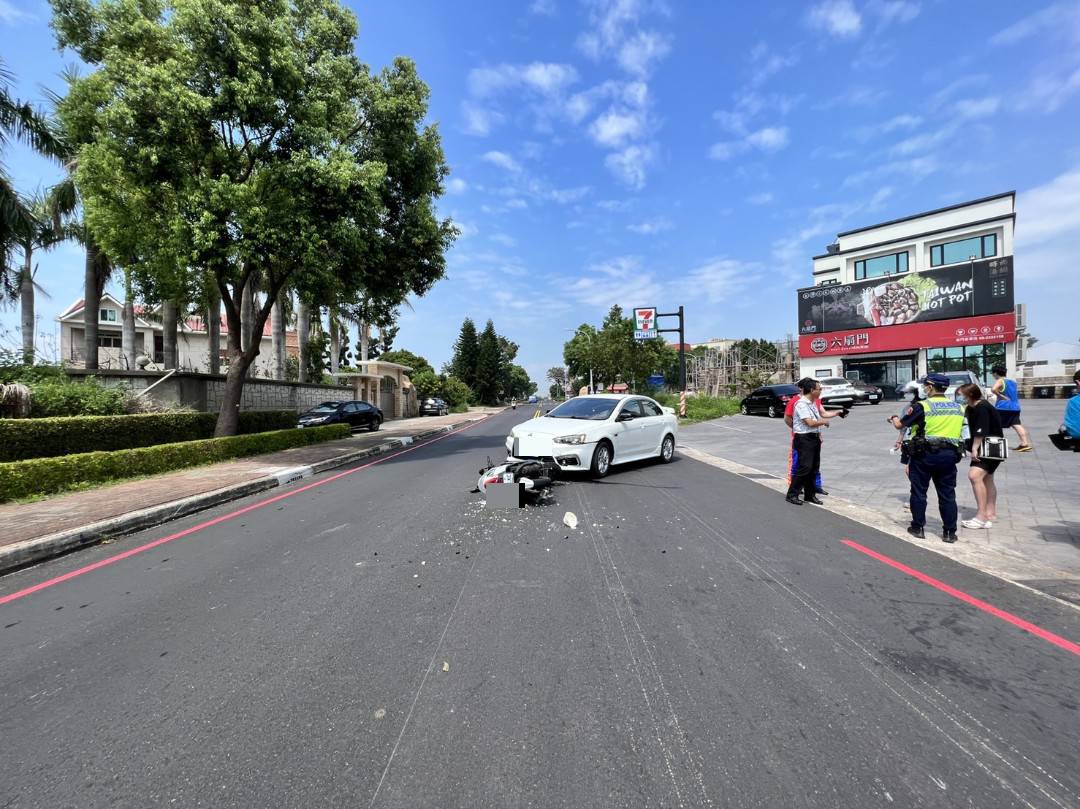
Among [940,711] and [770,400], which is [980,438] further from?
[770,400]

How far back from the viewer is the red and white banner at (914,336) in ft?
99.1

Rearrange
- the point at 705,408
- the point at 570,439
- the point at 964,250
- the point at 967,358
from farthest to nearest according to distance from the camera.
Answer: the point at 964,250, the point at 967,358, the point at 705,408, the point at 570,439

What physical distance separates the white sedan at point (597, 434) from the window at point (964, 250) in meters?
33.4

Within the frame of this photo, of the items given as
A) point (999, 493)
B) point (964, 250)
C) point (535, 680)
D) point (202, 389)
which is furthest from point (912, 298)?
point (535, 680)

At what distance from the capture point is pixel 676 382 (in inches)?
Answer: 2092

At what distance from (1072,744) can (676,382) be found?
52.4m

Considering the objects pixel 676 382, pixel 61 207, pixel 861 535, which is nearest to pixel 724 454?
pixel 861 535

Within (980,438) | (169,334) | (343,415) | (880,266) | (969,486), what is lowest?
(969,486)

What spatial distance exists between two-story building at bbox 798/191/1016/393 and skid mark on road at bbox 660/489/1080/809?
33.7m

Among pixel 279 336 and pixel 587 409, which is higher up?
pixel 279 336

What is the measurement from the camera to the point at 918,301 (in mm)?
32781

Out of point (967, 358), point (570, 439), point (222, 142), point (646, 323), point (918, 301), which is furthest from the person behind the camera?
point (918, 301)

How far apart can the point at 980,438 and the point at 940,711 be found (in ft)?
13.7

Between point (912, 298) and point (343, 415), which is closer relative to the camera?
point (343, 415)
